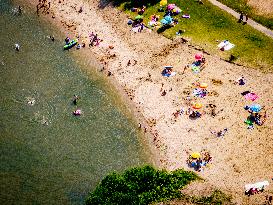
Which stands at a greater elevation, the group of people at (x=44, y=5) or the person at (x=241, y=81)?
the person at (x=241, y=81)

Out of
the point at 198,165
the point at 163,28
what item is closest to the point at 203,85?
the point at 198,165

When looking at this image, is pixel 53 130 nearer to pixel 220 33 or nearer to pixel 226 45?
pixel 226 45

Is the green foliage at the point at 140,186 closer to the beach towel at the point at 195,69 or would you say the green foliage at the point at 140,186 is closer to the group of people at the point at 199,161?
the group of people at the point at 199,161

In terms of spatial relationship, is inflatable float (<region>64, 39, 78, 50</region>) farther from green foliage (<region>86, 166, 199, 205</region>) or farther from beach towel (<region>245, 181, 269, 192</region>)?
beach towel (<region>245, 181, 269, 192</region>)

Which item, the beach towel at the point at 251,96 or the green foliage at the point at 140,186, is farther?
the beach towel at the point at 251,96

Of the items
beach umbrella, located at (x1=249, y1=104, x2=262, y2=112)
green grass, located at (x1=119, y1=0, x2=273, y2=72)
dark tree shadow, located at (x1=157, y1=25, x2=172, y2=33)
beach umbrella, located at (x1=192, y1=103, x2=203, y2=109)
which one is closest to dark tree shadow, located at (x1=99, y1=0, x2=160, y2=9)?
green grass, located at (x1=119, y1=0, x2=273, y2=72)

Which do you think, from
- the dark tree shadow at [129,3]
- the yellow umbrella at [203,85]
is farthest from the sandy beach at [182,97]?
the dark tree shadow at [129,3]
